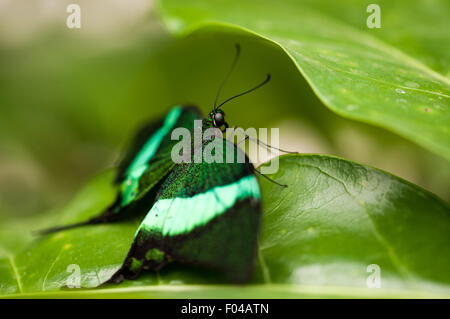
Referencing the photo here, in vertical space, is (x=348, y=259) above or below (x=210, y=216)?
below

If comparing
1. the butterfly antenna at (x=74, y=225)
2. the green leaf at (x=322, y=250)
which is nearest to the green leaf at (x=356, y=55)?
the green leaf at (x=322, y=250)

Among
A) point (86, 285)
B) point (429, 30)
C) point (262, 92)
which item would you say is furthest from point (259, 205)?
point (262, 92)

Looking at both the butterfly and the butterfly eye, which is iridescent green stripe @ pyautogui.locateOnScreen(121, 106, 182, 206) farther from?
the butterfly eye

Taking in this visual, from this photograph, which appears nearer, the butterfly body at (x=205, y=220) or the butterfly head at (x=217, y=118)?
the butterfly body at (x=205, y=220)

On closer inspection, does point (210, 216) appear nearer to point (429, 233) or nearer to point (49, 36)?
point (429, 233)

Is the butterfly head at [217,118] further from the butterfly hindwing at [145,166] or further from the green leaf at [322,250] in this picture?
the green leaf at [322,250]

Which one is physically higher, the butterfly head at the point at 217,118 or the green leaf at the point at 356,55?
the green leaf at the point at 356,55
